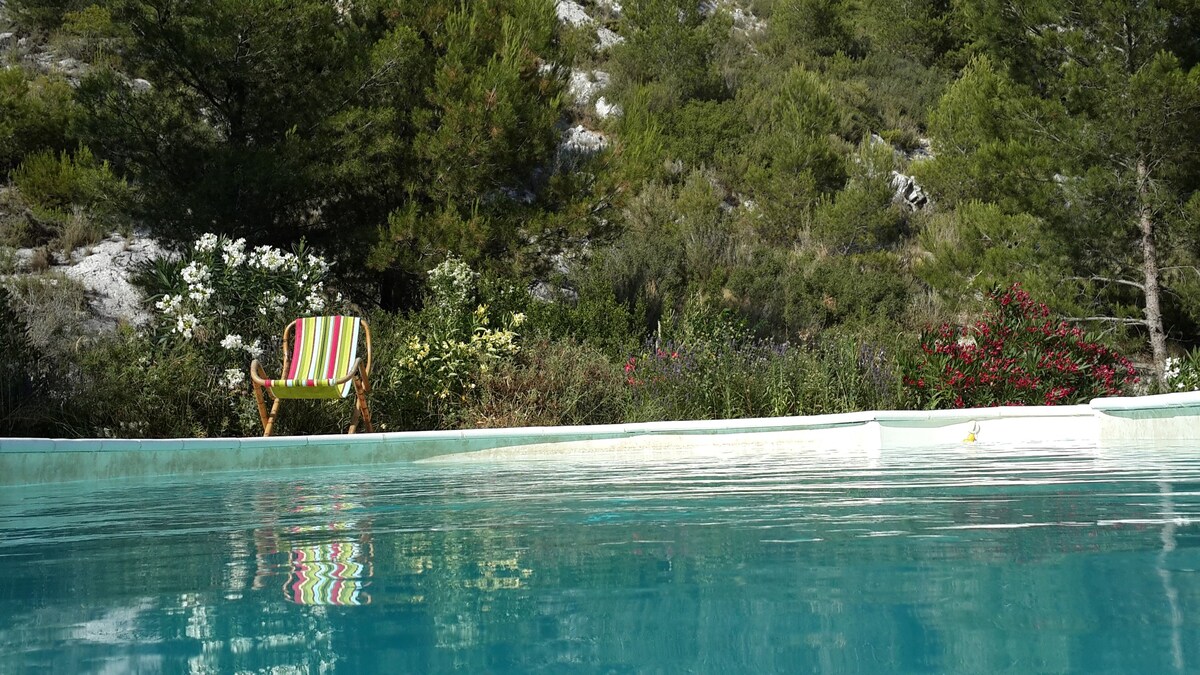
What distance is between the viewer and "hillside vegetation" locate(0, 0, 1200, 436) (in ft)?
23.0

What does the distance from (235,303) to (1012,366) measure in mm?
5694

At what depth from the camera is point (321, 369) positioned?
261 inches

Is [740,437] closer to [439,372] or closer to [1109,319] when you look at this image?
[439,372]

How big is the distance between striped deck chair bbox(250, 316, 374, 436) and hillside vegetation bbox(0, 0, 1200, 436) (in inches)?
17.3

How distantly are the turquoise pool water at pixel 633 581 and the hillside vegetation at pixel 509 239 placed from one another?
3263 millimetres

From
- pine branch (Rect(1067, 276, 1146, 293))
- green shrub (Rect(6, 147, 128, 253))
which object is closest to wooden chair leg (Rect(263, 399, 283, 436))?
green shrub (Rect(6, 147, 128, 253))

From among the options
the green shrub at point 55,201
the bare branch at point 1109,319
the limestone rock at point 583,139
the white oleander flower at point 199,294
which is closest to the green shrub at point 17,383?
the white oleander flower at point 199,294

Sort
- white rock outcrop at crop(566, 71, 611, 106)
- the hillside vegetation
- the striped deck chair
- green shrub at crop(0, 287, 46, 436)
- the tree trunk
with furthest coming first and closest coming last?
white rock outcrop at crop(566, 71, 611, 106), the tree trunk, the hillside vegetation, the striped deck chair, green shrub at crop(0, 287, 46, 436)

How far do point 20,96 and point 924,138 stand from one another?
52.6ft

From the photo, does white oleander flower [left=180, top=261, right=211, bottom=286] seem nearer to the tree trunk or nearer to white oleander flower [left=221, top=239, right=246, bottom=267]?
white oleander flower [left=221, top=239, right=246, bottom=267]

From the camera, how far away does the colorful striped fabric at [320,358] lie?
6332mm

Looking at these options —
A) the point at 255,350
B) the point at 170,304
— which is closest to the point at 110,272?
the point at 170,304

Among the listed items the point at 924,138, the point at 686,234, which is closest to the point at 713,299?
the point at 686,234

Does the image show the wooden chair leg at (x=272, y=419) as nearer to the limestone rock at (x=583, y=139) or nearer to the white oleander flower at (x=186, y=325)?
the white oleander flower at (x=186, y=325)
